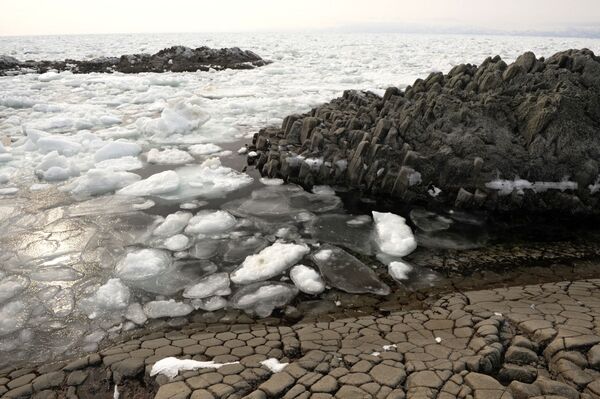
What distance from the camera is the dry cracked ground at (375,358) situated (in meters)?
2.69

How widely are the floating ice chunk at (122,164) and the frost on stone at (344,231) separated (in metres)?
4.17

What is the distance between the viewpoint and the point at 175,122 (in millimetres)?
10477

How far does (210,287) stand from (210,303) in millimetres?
278

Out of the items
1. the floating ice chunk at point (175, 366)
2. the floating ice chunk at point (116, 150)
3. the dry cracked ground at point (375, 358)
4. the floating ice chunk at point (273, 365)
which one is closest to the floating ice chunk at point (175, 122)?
the floating ice chunk at point (116, 150)

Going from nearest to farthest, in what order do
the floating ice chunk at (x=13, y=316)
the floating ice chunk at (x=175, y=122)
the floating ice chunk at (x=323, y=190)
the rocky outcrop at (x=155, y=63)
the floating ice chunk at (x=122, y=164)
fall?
the floating ice chunk at (x=13, y=316), the floating ice chunk at (x=323, y=190), the floating ice chunk at (x=122, y=164), the floating ice chunk at (x=175, y=122), the rocky outcrop at (x=155, y=63)

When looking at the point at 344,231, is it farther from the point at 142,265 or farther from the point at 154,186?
the point at 154,186

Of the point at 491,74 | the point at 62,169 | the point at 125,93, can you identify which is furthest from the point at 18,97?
the point at 491,74

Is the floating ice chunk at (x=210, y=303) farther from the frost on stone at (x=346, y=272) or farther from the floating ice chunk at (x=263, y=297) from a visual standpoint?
the frost on stone at (x=346, y=272)

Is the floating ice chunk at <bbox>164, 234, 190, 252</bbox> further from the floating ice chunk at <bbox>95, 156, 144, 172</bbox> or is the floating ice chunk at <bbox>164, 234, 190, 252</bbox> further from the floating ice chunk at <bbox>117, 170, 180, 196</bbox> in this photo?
the floating ice chunk at <bbox>95, 156, 144, 172</bbox>

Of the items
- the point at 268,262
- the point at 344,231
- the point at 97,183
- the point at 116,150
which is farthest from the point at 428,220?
the point at 116,150

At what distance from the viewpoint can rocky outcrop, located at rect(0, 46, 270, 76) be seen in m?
25.2

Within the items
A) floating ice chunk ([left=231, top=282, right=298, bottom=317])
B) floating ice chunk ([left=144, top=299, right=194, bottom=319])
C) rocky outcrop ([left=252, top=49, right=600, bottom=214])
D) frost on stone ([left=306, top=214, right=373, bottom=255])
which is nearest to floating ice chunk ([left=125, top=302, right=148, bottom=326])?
floating ice chunk ([left=144, top=299, right=194, bottom=319])

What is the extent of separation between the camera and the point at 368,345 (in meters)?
3.30

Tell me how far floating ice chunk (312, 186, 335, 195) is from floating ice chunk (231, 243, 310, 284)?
2.02 meters
